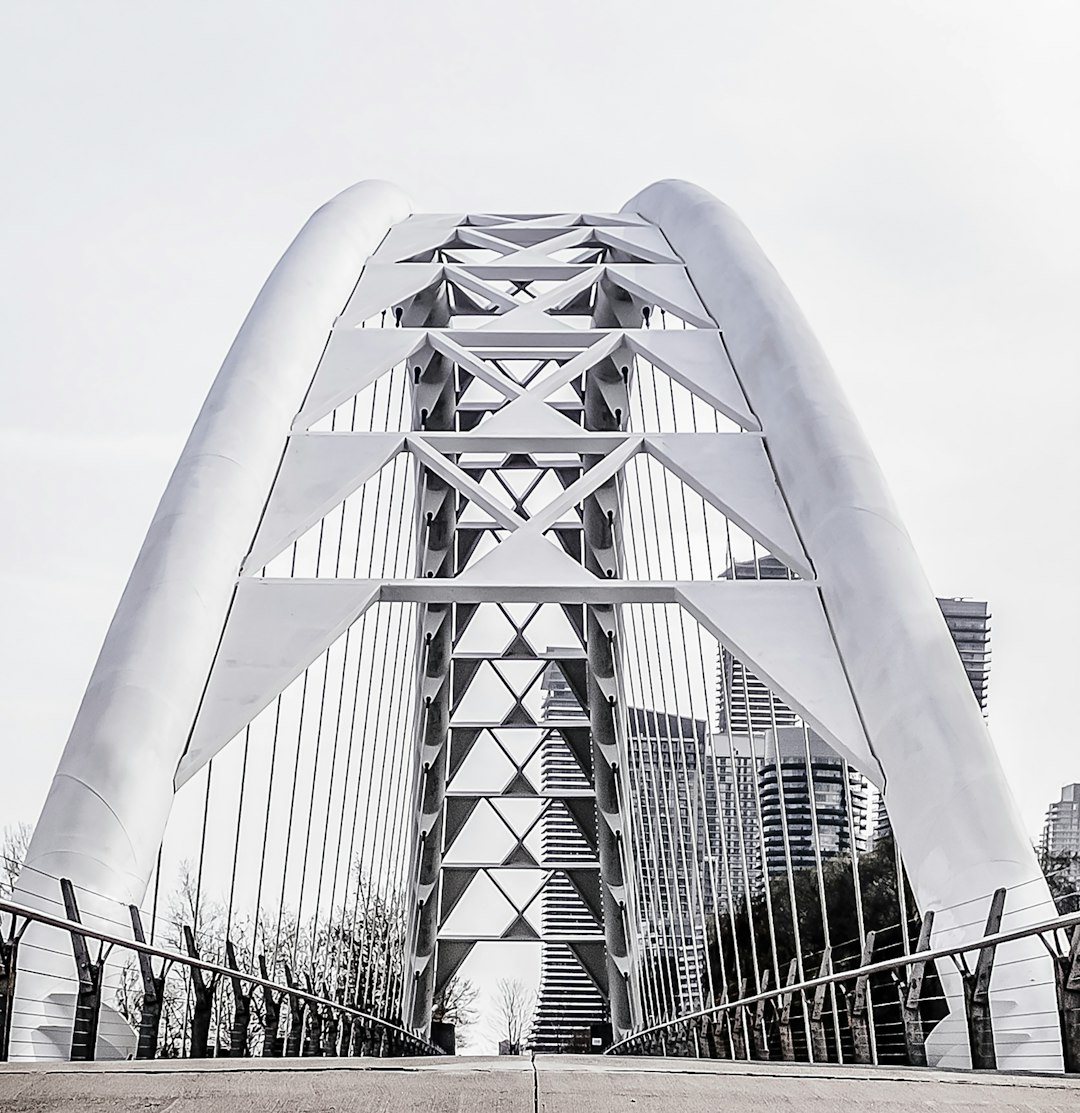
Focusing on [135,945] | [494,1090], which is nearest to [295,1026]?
[135,945]

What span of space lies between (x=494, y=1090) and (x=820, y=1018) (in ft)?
18.2

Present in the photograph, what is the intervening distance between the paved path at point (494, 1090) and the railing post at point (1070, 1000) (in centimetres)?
107

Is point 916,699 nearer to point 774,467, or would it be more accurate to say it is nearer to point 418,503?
point 774,467

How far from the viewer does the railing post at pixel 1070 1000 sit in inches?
179

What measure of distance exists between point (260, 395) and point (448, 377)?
10403 millimetres

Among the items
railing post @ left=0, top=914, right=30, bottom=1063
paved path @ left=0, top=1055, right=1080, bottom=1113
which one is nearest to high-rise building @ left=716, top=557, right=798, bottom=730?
railing post @ left=0, top=914, right=30, bottom=1063

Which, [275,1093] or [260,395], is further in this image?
[260,395]

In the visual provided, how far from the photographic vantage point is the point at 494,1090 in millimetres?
3059

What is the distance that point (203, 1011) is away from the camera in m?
7.59

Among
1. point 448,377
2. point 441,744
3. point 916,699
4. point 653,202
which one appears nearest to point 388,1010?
point 441,744

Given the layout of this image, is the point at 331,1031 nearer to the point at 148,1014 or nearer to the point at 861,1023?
the point at 148,1014

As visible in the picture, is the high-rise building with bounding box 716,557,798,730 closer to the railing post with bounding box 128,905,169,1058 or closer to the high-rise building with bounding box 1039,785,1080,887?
the railing post with bounding box 128,905,169,1058

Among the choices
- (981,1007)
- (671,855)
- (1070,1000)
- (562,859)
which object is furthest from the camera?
(562,859)

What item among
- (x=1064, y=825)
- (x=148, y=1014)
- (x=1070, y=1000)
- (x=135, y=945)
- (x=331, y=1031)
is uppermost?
(x=1064, y=825)
